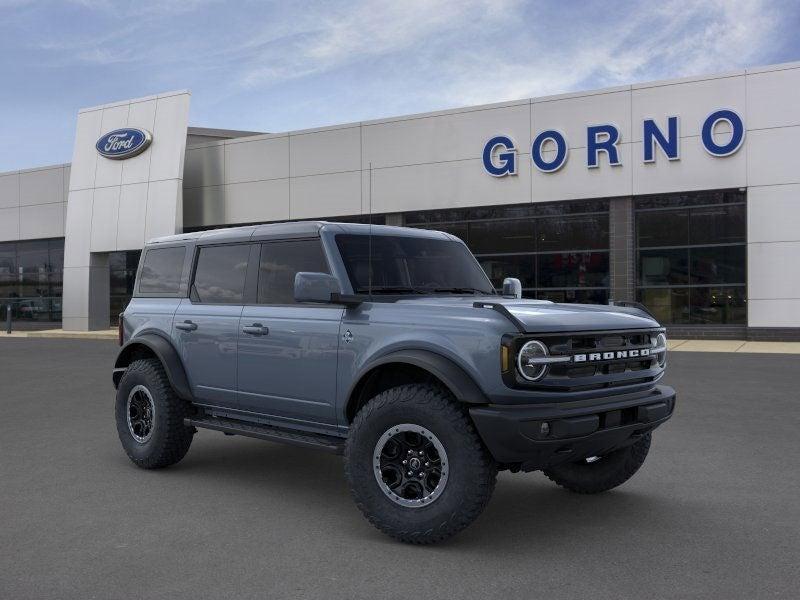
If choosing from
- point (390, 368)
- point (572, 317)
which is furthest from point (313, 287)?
point (572, 317)

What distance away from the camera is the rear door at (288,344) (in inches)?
206

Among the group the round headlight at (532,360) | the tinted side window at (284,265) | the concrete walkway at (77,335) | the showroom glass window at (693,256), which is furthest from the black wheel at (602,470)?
the concrete walkway at (77,335)

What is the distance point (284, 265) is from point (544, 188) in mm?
18726

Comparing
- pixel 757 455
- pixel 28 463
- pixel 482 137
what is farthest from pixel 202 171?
pixel 757 455

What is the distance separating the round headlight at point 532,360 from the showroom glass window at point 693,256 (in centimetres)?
1933

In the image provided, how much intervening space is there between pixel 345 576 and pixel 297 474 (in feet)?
7.91

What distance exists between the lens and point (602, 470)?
5.63 meters

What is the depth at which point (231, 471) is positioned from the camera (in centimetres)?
651

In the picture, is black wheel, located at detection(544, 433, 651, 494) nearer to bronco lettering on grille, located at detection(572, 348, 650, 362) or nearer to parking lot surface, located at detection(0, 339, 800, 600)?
parking lot surface, located at detection(0, 339, 800, 600)

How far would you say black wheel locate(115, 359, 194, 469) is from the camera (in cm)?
635

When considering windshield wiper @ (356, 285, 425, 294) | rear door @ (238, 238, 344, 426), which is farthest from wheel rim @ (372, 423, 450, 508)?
windshield wiper @ (356, 285, 425, 294)

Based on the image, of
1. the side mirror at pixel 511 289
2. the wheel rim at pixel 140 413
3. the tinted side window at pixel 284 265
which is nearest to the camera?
the tinted side window at pixel 284 265

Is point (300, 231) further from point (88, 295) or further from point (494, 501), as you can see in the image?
point (88, 295)

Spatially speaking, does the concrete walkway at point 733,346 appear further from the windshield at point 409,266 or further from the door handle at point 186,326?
the door handle at point 186,326
